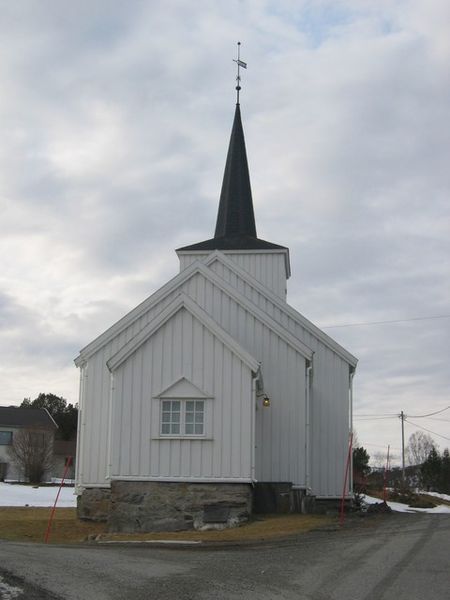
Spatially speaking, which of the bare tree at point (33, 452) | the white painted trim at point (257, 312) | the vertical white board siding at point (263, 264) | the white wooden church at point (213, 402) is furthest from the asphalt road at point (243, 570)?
the bare tree at point (33, 452)

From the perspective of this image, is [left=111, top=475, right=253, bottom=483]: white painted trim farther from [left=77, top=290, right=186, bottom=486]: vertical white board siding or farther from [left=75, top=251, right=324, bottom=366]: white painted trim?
[left=75, top=251, right=324, bottom=366]: white painted trim

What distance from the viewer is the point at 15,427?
71875 millimetres

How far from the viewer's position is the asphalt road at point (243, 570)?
1026 cm

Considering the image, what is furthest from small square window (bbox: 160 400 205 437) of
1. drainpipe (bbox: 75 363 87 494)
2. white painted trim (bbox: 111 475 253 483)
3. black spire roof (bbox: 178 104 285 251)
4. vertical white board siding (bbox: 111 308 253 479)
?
black spire roof (bbox: 178 104 285 251)

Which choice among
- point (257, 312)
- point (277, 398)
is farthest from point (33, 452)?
point (257, 312)

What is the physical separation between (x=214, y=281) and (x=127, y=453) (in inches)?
262

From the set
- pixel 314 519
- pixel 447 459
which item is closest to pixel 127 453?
pixel 314 519

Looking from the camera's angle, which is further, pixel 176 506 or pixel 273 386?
pixel 273 386

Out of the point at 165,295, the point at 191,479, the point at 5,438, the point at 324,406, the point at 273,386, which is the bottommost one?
the point at 191,479

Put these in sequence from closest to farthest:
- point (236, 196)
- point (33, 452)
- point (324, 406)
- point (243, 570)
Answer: point (243, 570) → point (324, 406) → point (236, 196) → point (33, 452)

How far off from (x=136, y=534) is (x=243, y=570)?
26.8 feet

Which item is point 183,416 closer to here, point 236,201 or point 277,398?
point 277,398

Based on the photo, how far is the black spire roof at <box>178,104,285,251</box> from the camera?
31547 millimetres

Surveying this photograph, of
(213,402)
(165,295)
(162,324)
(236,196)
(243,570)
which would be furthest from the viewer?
(236,196)
